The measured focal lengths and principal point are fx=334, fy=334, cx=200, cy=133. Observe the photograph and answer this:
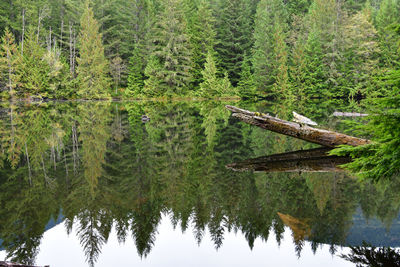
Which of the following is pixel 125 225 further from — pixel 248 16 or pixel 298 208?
pixel 248 16

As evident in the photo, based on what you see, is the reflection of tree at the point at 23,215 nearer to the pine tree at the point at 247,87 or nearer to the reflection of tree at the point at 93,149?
the reflection of tree at the point at 93,149

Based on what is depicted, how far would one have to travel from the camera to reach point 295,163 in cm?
700

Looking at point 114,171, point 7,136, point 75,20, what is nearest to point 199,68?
point 75,20

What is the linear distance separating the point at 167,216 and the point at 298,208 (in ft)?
5.85

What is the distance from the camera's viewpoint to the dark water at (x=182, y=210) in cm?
356

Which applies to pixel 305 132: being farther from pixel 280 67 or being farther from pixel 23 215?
pixel 280 67

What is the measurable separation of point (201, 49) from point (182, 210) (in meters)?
40.5

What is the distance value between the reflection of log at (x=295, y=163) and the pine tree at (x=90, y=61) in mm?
33484

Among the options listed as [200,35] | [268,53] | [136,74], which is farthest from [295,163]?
[136,74]

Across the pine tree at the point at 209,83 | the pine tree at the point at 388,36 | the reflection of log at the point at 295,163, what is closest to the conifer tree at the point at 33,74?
the pine tree at the point at 209,83

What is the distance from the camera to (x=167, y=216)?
447 cm

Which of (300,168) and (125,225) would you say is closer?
(125,225)

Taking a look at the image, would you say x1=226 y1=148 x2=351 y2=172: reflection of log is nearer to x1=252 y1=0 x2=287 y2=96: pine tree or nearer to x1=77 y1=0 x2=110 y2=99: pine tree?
x1=252 y1=0 x2=287 y2=96: pine tree

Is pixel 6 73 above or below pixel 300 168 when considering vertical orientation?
above
